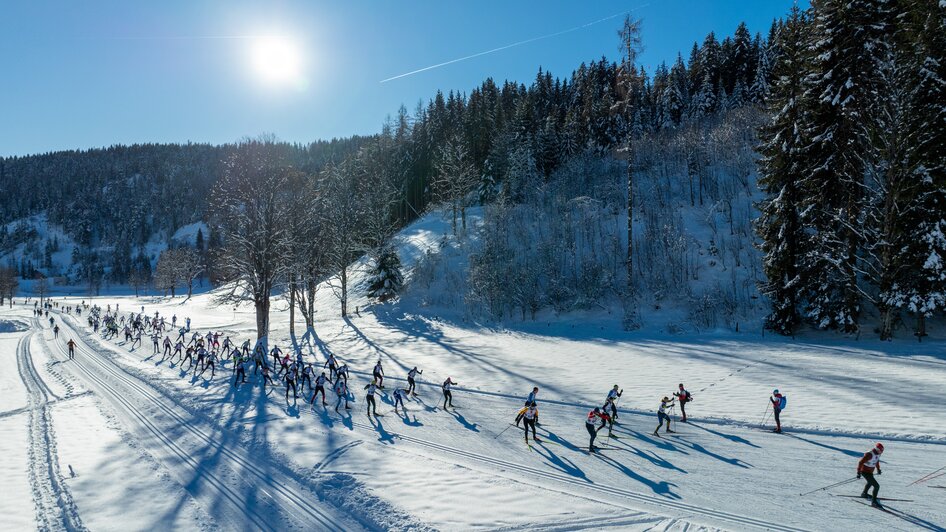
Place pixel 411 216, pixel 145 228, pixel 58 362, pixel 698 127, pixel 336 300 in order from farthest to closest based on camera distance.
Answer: pixel 145 228 → pixel 411 216 → pixel 698 127 → pixel 336 300 → pixel 58 362

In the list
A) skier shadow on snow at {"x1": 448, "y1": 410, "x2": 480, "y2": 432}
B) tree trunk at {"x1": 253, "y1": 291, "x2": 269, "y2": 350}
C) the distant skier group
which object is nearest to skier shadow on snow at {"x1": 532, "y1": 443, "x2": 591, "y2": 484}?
the distant skier group

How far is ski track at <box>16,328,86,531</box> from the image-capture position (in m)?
10.5

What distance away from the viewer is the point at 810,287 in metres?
24.7

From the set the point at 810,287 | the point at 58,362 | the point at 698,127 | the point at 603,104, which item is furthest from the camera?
the point at 603,104

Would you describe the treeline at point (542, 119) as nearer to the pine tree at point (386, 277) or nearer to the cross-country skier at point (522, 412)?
the pine tree at point (386, 277)

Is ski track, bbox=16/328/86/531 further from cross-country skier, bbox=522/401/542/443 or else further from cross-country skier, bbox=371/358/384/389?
cross-country skier, bbox=522/401/542/443

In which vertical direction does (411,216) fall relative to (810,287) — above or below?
above

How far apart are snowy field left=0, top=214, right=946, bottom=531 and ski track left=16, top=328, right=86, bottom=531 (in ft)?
0.20

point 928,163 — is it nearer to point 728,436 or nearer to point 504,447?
point 728,436

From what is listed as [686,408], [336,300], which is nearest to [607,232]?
[686,408]

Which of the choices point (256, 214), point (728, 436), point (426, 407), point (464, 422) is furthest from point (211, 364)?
point (728, 436)

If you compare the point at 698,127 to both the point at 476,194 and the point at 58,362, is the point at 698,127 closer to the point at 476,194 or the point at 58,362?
the point at 476,194

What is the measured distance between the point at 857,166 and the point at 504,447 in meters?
23.5

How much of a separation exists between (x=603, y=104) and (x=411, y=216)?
115 feet
